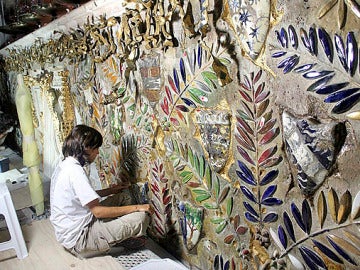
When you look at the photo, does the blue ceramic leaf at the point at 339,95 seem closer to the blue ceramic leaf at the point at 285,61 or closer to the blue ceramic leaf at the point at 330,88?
the blue ceramic leaf at the point at 330,88

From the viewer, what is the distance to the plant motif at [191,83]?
1544mm

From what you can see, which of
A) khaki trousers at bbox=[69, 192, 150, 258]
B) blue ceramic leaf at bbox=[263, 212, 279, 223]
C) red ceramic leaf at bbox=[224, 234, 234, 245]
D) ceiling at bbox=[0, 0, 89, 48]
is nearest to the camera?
blue ceramic leaf at bbox=[263, 212, 279, 223]

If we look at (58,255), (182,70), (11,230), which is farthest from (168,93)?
(11,230)

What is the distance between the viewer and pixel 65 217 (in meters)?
2.18

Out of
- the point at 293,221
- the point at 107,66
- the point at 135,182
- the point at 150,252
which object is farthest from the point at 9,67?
the point at 293,221

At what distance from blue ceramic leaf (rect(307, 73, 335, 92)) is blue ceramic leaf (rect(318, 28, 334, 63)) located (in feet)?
0.17

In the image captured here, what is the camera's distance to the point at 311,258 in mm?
1294

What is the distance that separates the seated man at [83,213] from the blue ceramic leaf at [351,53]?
1.54 m

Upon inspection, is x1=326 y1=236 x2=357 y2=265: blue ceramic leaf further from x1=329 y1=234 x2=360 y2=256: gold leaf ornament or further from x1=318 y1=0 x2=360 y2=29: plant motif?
x1=318 y1=0 x2=360 y2=29: plant motif

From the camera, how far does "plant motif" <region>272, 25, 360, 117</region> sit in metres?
1.04

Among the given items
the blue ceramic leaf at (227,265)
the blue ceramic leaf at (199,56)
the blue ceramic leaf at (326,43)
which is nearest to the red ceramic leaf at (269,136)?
the blue ceramic leaf at (326,43)

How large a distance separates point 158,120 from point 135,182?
627 millimetres

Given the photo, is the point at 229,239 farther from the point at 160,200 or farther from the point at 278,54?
the point at 278,54

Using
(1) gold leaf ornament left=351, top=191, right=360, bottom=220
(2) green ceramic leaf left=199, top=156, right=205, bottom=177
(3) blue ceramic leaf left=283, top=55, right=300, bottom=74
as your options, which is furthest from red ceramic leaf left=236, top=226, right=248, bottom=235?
(3) blue ceramic leaf left=283, top=55, right=300, bottom=74
